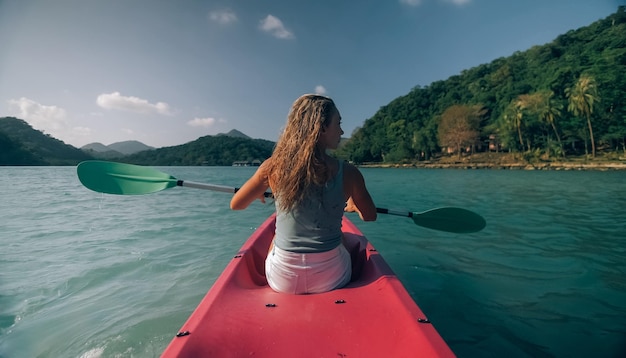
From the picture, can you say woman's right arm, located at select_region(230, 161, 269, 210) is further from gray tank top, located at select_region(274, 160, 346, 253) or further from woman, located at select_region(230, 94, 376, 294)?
gray tank top, located at select_region(274, 160, 346, 253)

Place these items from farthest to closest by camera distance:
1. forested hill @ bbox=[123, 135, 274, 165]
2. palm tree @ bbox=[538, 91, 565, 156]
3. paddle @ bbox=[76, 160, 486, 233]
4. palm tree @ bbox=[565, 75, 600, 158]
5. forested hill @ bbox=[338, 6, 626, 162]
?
forested hill @ bbox=[123, 135, 274, 165]
palm tree @ bbox=[538, 91, 565, 156]
forested hill @ bbox=[338, 6, 626, 162]
palm tree @ bbox=[565, 75, 600, 158]
paddle @ bbox=[76, 160, 486, 233]

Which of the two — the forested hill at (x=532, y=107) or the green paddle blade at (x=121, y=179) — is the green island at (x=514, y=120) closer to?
the forested hill at (x=532, y=107)

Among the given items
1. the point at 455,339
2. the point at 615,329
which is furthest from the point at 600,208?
the point at 455,339

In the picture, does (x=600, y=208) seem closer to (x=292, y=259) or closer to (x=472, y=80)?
(x=292, y=259)

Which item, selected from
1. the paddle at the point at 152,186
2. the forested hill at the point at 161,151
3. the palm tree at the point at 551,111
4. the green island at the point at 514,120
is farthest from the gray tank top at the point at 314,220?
the forested hill at the point at 161,151

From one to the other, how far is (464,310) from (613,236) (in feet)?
16.1

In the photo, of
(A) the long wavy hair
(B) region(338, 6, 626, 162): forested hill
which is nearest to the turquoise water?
(A) the long wavy hair

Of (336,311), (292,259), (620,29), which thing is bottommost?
(336,311)

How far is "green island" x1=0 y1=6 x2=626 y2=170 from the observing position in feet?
128

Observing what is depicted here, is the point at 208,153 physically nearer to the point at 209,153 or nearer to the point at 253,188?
the point at 209,153

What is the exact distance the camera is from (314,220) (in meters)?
1.94

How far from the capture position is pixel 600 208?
360 inches

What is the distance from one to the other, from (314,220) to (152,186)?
2.62 m

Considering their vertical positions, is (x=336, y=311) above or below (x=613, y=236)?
above
